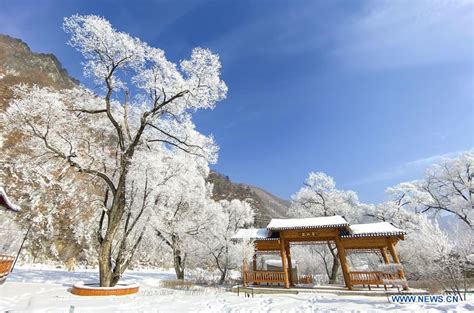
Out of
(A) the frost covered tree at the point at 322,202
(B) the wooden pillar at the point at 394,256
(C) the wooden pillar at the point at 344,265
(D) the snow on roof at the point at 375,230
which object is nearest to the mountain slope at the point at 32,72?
(A) the frost covered tree at the point at 322,202

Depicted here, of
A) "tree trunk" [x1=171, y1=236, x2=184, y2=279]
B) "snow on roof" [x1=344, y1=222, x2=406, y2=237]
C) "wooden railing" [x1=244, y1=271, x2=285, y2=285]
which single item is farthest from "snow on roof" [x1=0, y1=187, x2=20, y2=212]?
"snow on roof" [x1=344, y1=222, x2=406, y2=237]

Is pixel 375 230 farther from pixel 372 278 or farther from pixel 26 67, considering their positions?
pixel 26 67

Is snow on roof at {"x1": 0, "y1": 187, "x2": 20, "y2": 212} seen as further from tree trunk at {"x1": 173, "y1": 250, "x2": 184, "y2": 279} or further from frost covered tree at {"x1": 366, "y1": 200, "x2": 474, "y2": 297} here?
frost covered tree at {"x1": 366, "y1": 200, "x2": 474, "y2": 297}

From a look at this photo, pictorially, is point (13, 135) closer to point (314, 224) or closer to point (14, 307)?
point (14, 307)

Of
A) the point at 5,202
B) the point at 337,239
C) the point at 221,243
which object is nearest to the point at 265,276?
the point at 337,239

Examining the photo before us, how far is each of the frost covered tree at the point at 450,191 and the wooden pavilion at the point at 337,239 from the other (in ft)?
33.4

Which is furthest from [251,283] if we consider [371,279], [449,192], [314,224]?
[449,192]

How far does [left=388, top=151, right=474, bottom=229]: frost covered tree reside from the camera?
838 inches

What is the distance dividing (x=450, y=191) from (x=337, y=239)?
606 inches

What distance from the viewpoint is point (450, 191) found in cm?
2295

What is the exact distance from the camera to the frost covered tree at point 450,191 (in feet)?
69.8

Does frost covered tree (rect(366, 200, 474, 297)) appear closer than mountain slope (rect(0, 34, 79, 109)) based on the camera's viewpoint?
Yes

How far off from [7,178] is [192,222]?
2116 cm

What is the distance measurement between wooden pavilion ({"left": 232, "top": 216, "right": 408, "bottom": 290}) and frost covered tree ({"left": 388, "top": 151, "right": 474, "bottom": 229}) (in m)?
10.2
